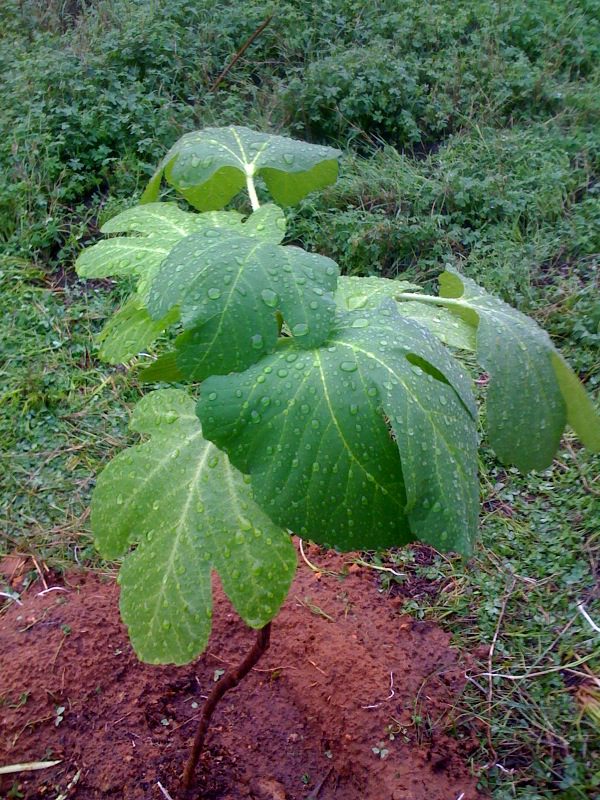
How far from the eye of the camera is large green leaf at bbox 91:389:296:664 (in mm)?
1227

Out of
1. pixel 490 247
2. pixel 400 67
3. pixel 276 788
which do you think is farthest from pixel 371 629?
pixel 400 67

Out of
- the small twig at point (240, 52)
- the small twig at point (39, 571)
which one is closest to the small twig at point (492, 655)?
the small twig at point (39, 571)

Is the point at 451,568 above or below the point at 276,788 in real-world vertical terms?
below

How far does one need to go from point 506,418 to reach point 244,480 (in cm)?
44

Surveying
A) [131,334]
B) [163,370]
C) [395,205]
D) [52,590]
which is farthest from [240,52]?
[163,370]

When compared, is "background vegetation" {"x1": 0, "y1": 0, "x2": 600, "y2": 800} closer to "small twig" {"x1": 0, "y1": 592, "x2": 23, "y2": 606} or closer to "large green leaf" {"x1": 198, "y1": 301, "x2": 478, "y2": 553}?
"small twig" {"x1": 0, "y1": 592, "x2": 23, "y2": 606}

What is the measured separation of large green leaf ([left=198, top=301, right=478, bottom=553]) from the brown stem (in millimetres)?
431

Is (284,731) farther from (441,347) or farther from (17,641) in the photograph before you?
(441,347)

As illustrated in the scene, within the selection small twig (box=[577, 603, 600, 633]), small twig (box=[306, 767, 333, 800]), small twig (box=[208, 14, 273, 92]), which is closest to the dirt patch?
small twig (box=[306, 767, 333, 800])

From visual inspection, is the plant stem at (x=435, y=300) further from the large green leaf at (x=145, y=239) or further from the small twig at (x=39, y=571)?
the small twig at (x=39, y=571)

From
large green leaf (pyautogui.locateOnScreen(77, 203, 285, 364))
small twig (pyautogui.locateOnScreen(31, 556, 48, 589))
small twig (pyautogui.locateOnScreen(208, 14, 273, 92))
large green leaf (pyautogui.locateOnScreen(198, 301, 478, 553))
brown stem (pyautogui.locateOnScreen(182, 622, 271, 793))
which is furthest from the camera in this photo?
small twig (pyautogui.locateOnScreen(208, 14, 273, 92))

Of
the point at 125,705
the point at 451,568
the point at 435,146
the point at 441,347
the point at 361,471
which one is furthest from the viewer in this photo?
the point at 435,146

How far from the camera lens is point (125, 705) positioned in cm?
200

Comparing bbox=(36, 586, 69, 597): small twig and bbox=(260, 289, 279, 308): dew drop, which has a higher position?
bbox=(260, 289, 279, 308): dew drop
